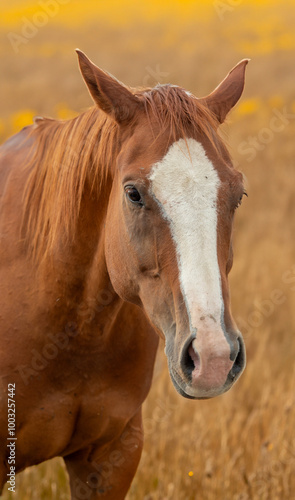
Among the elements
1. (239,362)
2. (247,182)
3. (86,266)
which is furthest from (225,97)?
(239,362)

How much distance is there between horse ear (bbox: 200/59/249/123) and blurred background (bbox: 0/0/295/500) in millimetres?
154

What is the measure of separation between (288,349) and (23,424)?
3.97m

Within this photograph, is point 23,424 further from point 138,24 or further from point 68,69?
point 138,24

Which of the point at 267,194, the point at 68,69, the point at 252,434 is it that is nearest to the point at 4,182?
the point at 252,434

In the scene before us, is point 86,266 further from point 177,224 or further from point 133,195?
point 177,224

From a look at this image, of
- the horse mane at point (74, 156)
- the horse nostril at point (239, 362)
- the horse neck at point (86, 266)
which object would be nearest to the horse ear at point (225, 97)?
the horse mane at point (74, 156)

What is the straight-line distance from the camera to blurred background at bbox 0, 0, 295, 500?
380 cm

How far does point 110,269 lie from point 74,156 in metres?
0.53

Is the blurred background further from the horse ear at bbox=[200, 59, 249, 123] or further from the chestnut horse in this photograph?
the chestnut horse

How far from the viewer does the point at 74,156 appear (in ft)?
8.15

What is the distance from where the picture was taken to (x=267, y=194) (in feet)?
32.7

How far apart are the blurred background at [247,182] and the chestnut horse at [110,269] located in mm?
459

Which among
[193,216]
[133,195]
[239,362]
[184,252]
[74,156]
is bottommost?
[239,362]

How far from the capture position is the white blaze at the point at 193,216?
182 centimetres
